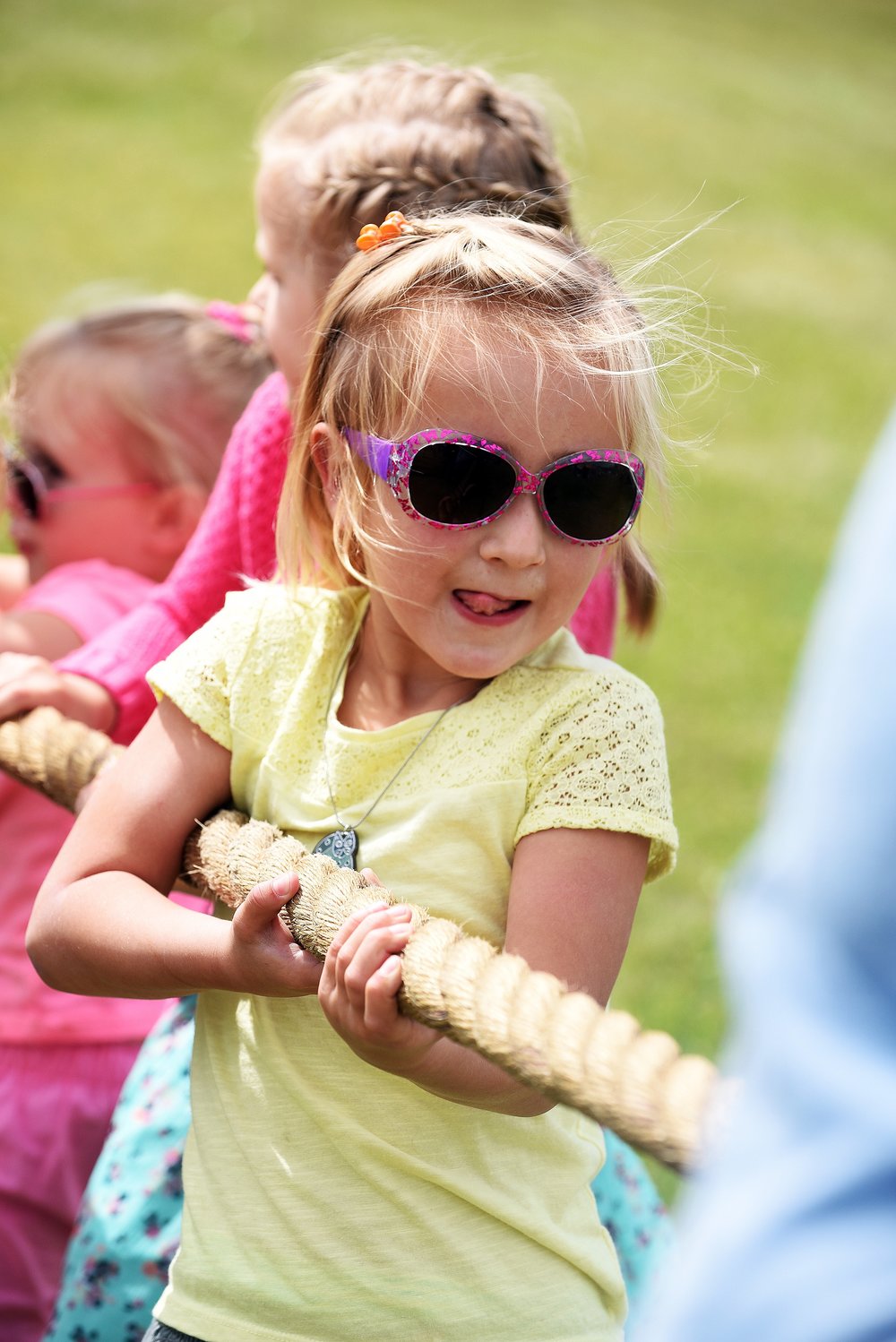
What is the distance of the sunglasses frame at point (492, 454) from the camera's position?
147 cm

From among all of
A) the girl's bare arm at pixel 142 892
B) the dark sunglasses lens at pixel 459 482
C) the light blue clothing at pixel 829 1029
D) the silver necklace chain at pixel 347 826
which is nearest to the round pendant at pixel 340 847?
the silver necklace chain at pixel 347 826

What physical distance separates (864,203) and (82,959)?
1286 centimetres

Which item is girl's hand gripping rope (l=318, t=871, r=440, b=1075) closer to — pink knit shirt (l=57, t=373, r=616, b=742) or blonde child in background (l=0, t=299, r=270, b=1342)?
pink knit shirt (l=57, t=373, r=616, b=742)

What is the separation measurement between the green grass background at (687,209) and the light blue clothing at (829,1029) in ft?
3.69

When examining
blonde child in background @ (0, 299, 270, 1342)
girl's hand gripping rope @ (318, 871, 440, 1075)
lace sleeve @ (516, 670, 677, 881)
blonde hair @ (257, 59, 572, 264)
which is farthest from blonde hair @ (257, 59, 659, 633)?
girl's hand gripping rope @ (318, 871, 440, 1075)

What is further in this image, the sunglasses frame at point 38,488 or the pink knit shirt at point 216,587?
the sunglasses frame at point 38,488

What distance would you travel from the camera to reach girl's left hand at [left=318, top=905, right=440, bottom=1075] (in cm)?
120

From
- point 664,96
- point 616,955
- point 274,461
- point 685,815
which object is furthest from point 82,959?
point 664,96

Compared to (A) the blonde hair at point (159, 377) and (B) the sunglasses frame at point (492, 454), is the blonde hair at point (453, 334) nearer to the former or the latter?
(B) the sunglasses frame at point (492, 454)

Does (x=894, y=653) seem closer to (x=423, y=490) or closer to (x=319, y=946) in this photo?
(x=319, y=946)

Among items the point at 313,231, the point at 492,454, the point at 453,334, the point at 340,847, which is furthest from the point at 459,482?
the point at 313,231

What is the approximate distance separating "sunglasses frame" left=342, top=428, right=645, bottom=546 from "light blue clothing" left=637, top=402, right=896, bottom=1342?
822 millimetres

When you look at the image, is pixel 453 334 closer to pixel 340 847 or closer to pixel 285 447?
pixel 340 847

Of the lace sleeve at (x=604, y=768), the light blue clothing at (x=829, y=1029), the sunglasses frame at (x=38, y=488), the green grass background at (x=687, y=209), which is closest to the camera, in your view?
the light blue clothing at (x=829, y=1029)
